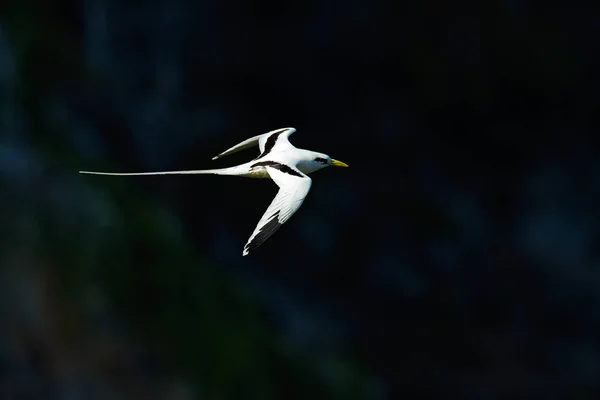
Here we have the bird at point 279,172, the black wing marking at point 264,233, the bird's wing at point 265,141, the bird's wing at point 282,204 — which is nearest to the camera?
the black wing marking at point 264,233

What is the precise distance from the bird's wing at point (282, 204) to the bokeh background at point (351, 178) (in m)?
13.1

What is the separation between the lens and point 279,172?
13.2 meters

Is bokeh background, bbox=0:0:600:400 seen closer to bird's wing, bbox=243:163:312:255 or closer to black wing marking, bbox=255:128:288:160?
black wing marking, bbox=255:128:288:160

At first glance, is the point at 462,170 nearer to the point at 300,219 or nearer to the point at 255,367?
the point at 300,219

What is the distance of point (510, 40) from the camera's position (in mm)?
31062

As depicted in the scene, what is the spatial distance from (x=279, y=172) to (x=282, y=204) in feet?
3.59

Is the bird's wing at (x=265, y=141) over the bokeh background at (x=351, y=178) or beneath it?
over

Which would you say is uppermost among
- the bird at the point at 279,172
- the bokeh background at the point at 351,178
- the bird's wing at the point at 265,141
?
the bird at the point at 279,172

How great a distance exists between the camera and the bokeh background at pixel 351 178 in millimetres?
27203

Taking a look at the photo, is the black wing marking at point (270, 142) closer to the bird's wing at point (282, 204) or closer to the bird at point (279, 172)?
the bird at point (279, 172)

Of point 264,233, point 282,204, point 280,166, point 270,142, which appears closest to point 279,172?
point 280,166

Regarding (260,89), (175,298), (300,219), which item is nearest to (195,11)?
(260,89)

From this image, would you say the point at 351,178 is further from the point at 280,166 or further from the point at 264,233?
the point at 264,233

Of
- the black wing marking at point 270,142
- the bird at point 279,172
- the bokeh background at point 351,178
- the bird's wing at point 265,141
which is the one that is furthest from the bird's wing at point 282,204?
the bokeh background at point 351,178
